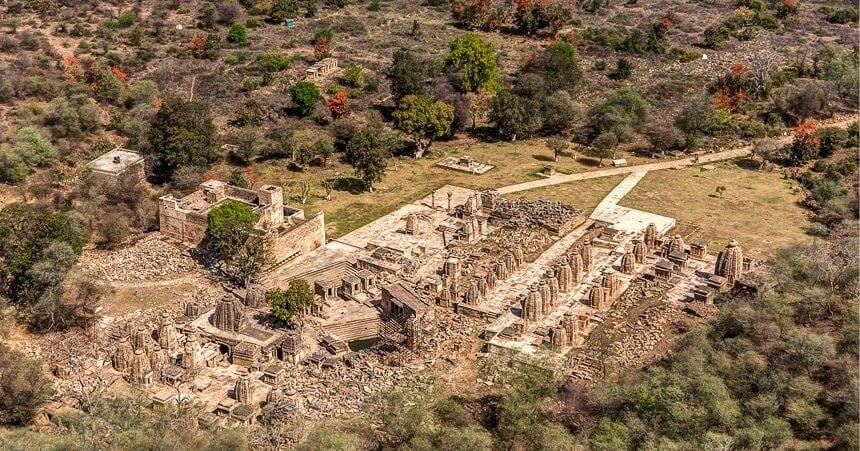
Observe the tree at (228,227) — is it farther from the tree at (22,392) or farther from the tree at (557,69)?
the tree at (557,69)

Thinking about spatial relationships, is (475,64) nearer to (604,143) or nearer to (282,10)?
(604,143)

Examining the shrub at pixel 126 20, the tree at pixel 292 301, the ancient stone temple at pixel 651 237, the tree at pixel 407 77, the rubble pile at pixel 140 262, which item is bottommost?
the rubble pile at pixel 140 262

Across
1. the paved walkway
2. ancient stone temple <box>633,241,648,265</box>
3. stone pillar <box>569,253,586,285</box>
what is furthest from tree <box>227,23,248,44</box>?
ancient stone temple <box>633,241,648,265</box>

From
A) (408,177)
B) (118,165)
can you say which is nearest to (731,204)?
(408,177)

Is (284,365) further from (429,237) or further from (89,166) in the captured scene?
(89,166)

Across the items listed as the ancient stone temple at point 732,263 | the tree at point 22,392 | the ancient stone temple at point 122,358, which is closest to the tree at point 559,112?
the ancient stone temple at point 732,263

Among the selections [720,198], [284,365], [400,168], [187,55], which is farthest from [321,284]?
[187,55]
